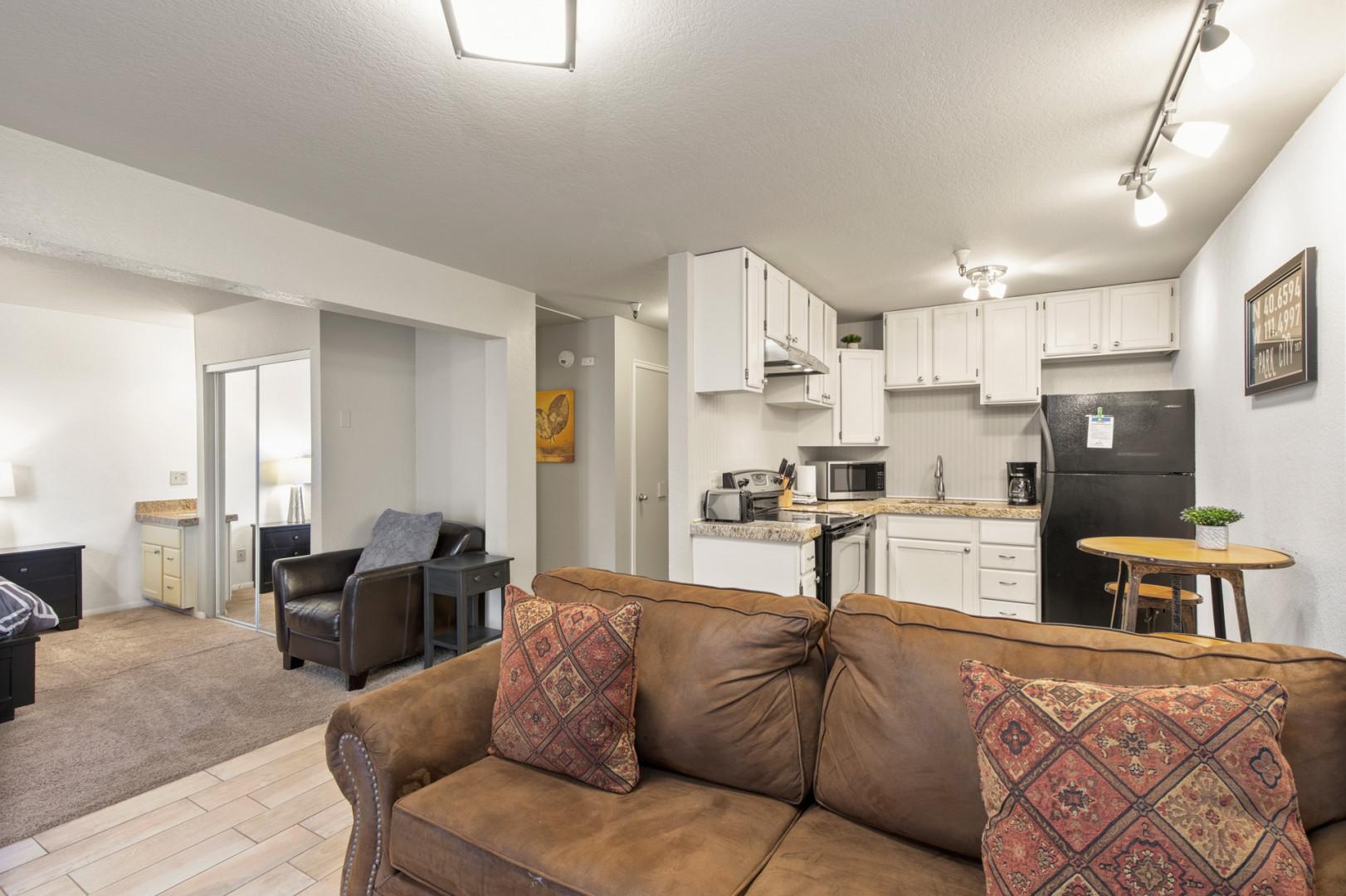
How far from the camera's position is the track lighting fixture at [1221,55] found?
141 centimetres

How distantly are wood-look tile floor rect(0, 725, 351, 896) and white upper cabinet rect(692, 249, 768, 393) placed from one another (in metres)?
2.52

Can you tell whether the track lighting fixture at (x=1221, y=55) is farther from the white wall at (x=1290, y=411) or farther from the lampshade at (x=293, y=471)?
the lampshade at (x=293, y=471)

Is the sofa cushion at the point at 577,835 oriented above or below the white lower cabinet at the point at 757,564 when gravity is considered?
below

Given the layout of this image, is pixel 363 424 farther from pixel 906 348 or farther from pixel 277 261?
pixel 906 348

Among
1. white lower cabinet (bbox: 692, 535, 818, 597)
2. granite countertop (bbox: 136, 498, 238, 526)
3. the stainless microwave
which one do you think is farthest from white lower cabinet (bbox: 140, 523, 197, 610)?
the stainless microwave

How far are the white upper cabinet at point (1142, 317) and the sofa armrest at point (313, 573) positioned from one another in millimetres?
5167

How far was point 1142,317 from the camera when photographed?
416cm

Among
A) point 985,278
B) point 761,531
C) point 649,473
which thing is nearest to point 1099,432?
point 985,278

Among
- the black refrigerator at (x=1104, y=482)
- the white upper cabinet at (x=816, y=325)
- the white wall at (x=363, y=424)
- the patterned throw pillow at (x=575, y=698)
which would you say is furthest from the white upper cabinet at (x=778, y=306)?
the white wall at (x=363, y=424)

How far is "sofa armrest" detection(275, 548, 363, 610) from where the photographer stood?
3.72 metres

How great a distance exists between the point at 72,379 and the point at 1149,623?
7.58 metres

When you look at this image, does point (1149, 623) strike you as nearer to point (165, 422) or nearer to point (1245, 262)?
point (1245, 262)

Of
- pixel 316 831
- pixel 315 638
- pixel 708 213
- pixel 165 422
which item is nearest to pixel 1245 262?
pixel 708 213

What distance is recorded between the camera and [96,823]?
7.38 feet
